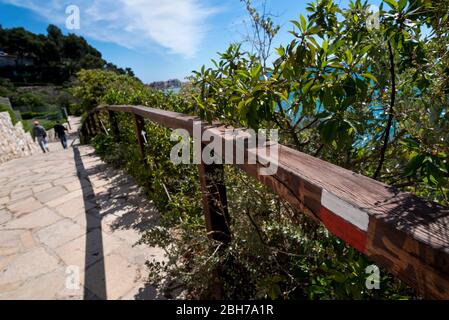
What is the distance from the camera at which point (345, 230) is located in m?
0.61

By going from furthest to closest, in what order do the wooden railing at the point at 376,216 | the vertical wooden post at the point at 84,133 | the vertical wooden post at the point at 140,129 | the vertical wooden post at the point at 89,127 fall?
the vertical wooden post at the point at 84,133
the vertical wooden post at the point at 89,127
the vertical wooden post at the point at 140,129
the wooden railing at the point at 376,216

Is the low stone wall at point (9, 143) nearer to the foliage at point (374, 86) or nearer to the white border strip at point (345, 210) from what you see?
the foliage at point (374, 86)

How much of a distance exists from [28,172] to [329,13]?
24.5 ft

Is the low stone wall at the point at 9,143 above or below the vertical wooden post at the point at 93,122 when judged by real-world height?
below

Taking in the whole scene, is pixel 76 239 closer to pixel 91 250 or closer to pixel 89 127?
pixel 91 250

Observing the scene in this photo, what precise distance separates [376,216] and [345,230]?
110 millimetres

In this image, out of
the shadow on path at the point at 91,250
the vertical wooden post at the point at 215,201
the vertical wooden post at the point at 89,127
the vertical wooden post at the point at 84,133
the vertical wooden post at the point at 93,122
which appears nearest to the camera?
the vertical wooden post at the point at 215,201

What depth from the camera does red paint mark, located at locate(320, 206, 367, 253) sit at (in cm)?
57

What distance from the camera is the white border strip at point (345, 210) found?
0.55 m

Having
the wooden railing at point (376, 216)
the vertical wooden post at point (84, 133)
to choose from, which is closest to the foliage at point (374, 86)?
the wooden railing at point (376, 216)

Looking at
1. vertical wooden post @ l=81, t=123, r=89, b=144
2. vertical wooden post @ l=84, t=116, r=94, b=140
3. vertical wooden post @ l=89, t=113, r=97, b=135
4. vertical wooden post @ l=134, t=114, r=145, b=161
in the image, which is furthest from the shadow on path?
vertical wooden post @ l=81, t=123, r=89, b=144

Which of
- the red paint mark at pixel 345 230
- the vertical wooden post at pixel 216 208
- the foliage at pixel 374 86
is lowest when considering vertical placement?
the vertical wooden post at pixel 216 208

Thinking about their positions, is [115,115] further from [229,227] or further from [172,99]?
[229,227]
